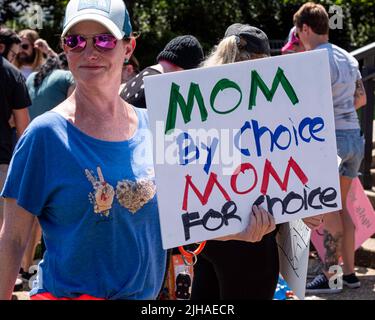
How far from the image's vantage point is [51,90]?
625 cm

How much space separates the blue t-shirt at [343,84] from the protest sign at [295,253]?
2.33 m

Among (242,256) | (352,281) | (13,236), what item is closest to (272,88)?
(242,256)

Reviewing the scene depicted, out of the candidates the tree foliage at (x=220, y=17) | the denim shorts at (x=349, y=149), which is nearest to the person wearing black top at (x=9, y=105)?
the denim shorts at (x=349, y=149)

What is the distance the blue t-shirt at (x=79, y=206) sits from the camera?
232cm

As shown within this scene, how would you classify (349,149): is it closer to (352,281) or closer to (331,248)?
(331,248)

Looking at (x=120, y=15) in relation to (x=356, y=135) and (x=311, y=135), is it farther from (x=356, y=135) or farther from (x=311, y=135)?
(x=356, y=135)

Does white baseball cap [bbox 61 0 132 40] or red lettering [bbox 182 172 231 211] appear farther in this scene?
red lettering [bbox 182 172 231 211]

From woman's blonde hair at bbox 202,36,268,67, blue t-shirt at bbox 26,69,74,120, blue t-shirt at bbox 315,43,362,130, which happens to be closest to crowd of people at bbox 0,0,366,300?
woman's blonde hair at bbox 202,36,268,67

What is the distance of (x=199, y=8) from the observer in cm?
1781

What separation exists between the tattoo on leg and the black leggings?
8.32 feet

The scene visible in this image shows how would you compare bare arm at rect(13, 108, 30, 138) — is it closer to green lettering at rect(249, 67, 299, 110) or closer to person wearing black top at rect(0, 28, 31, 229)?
person wearing black top at rect(0, 28, 31, 229)

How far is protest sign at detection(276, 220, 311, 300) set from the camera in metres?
3.29

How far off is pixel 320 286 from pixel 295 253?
2.54m

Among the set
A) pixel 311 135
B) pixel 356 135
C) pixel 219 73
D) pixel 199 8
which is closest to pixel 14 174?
pixel 219 73
